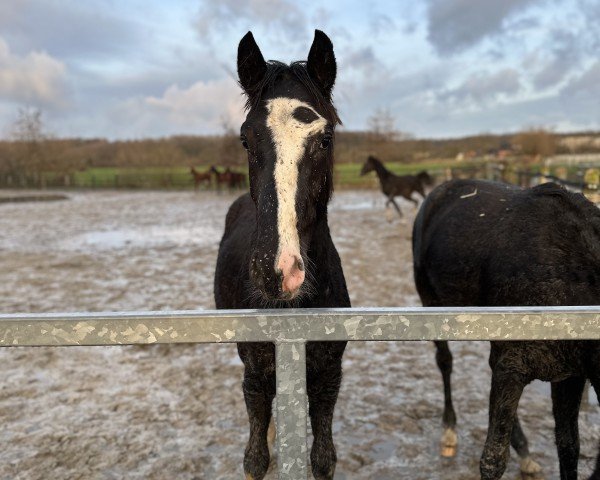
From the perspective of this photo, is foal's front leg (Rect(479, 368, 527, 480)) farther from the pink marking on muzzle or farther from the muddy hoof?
the pink marking on muzzle

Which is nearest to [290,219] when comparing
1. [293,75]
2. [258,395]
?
[293,75]

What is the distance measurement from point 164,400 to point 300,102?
10.1 feet

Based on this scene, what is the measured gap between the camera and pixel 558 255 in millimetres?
2244

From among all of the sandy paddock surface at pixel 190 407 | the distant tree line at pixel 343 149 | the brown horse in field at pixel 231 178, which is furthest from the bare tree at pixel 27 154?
the sandy paddock surface at pixel 190 407

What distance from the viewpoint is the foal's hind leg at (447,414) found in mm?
3222

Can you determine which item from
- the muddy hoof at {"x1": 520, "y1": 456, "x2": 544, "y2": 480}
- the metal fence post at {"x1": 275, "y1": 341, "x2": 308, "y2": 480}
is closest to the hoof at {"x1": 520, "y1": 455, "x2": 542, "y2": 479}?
the muddy hoof at {"x1": 520, "y1": 456, "x2": 544, "y2": 480}

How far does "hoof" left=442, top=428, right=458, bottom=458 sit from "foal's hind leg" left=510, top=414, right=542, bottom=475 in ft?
1.35

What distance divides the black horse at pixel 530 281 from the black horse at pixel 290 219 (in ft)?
2.69

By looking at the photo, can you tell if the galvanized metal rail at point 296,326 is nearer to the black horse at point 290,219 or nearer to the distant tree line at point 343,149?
the black horse at point 290,219

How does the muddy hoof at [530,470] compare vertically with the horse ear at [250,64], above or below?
below

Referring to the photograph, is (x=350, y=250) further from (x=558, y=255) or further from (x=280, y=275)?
(x=280, y=275)

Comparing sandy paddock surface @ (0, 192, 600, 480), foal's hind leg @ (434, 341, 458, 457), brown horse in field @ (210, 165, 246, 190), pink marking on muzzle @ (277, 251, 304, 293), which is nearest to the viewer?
pink marking on muzzle @ (277, 251, 304, 293)

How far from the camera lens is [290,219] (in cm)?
170

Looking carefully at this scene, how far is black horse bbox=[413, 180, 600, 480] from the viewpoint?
2.14m
